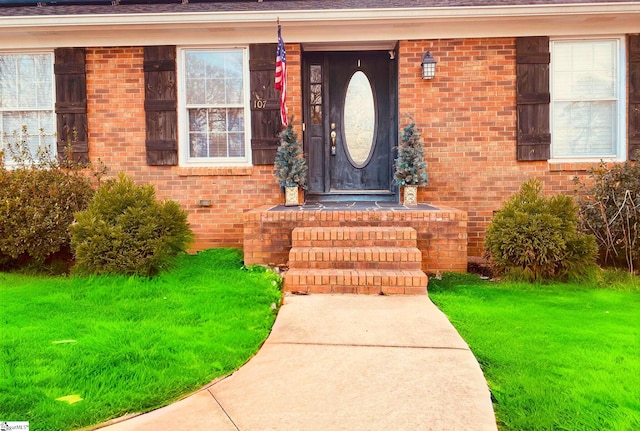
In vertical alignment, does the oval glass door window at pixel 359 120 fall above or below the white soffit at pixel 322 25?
below

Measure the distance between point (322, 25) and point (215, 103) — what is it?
1914 mm

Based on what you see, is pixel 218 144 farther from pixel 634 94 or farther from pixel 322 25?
pixel 634 94

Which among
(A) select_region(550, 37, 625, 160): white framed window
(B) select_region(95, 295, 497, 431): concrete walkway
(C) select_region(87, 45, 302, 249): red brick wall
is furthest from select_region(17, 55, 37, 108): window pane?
(A) select_region(550, 37, 625, 160): white framed window

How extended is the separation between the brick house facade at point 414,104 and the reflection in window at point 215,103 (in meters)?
0.18

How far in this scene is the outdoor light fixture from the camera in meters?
6.82

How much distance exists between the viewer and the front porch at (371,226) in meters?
5.68

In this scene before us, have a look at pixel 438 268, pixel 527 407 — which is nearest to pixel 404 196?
pixel 438 268

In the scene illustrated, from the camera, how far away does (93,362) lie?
292 cm

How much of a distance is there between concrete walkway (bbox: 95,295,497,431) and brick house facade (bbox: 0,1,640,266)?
3595 millimetres

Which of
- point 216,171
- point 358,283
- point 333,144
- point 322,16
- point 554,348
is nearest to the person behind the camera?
point 554,348

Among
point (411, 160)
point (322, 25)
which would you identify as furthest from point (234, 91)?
point (411, 160)

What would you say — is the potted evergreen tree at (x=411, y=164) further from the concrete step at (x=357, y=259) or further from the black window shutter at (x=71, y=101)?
the black window shutter at (x=71, y=101)

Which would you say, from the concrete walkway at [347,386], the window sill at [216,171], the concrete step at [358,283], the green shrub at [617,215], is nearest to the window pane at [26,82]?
the window sill at [216,171]

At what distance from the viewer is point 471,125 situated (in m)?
6.98
